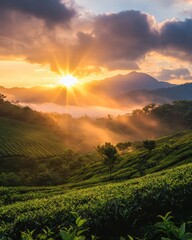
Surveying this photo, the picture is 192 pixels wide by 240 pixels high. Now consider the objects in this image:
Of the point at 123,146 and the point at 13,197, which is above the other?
the point at 123,146

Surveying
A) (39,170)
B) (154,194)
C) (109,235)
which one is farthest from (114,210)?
(39,170)

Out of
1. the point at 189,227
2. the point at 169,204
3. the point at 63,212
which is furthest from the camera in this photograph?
the point at 63,212

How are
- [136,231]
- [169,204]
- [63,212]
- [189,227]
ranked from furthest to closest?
1. [63,212]
2. [169,204]
3. [136,231]
4. [189,227]

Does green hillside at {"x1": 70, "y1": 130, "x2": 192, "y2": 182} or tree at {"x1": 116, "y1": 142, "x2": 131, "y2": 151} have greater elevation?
tree at {"x1": 116, "y1": 142, "x2": 131, "y2": 151}

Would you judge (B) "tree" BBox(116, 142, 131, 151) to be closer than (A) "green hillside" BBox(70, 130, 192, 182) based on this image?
No

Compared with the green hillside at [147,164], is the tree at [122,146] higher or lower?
higher

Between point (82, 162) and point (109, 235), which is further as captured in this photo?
point (82, 162)

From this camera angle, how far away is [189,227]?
21.4 meters

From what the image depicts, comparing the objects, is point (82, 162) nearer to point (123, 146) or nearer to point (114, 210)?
point (123, 146)

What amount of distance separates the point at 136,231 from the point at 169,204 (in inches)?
130

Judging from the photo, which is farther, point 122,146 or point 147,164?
point 122,146

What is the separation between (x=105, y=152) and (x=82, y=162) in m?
65.0

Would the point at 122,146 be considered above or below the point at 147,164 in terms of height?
above

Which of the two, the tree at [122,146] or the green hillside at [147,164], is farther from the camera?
the tree at [122,146]
